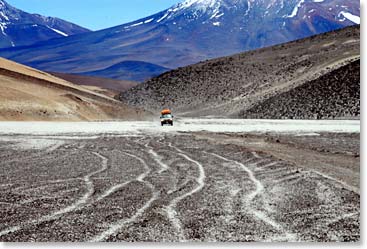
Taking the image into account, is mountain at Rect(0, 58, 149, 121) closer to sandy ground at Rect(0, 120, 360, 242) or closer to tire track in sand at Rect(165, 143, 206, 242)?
sandy ground at Rect(0, 120, 360, 242)

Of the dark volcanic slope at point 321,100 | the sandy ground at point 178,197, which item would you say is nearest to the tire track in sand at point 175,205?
the sandy ground at point 178,197

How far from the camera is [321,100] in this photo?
6006 centimetres

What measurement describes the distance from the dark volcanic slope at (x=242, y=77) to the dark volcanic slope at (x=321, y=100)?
34.4 ft

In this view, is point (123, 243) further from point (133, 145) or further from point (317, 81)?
point (317, 81)

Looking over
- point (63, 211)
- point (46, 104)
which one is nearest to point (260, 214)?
point (63, 211)

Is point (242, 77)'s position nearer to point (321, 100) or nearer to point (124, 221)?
point (321, 100)

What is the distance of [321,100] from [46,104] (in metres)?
29.2

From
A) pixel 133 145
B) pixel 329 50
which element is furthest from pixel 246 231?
pixel 329 50

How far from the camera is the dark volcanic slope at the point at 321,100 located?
173 feet

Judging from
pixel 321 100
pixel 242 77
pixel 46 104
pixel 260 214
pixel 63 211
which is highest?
pixel 242 77

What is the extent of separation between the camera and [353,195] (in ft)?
34.3

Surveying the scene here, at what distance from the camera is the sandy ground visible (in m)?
8.15

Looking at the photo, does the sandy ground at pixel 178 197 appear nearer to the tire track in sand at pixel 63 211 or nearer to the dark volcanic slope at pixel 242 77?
the tire track in sand at pixel 63 211

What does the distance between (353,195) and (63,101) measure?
6380 cm
